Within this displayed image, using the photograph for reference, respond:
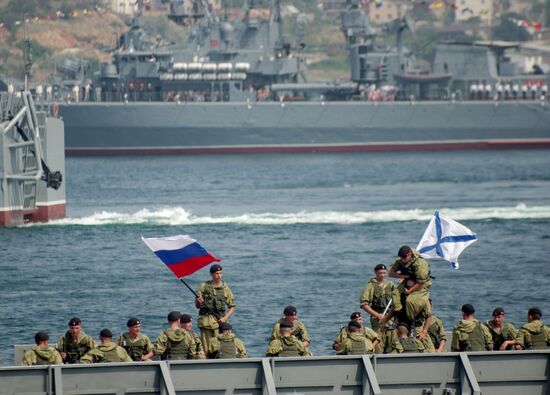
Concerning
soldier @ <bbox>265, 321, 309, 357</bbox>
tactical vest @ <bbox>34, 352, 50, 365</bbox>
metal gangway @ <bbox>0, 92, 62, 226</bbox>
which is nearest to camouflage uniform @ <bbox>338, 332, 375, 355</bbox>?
soldier @ <bbox>265, 321, 309, 357</bbox>

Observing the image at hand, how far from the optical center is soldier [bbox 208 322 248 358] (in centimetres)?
2222

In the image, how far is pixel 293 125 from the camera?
112m

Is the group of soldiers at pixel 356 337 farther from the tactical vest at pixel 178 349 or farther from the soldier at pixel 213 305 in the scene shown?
the soldier at pixel 213 305

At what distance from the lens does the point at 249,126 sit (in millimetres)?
112625

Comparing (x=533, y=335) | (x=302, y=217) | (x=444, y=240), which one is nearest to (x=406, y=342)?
(x=533, y=335)

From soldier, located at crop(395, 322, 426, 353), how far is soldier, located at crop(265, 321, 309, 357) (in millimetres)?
1432

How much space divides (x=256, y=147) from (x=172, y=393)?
92.9m

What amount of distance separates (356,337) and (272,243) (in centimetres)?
3385

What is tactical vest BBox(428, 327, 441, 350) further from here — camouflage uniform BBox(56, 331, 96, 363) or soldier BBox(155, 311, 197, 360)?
camouflage uniform BBox(56, 331, 96, 363)

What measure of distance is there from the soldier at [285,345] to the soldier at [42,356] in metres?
3.10

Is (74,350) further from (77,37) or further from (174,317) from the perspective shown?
(77,37)

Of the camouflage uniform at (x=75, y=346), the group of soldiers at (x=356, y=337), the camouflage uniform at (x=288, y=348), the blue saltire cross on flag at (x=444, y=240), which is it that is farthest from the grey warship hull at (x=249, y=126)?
the camouflage uniform at (x=288, y=348)

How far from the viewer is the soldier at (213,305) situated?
2361cm

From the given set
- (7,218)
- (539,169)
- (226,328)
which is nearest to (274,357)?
(226,328)
